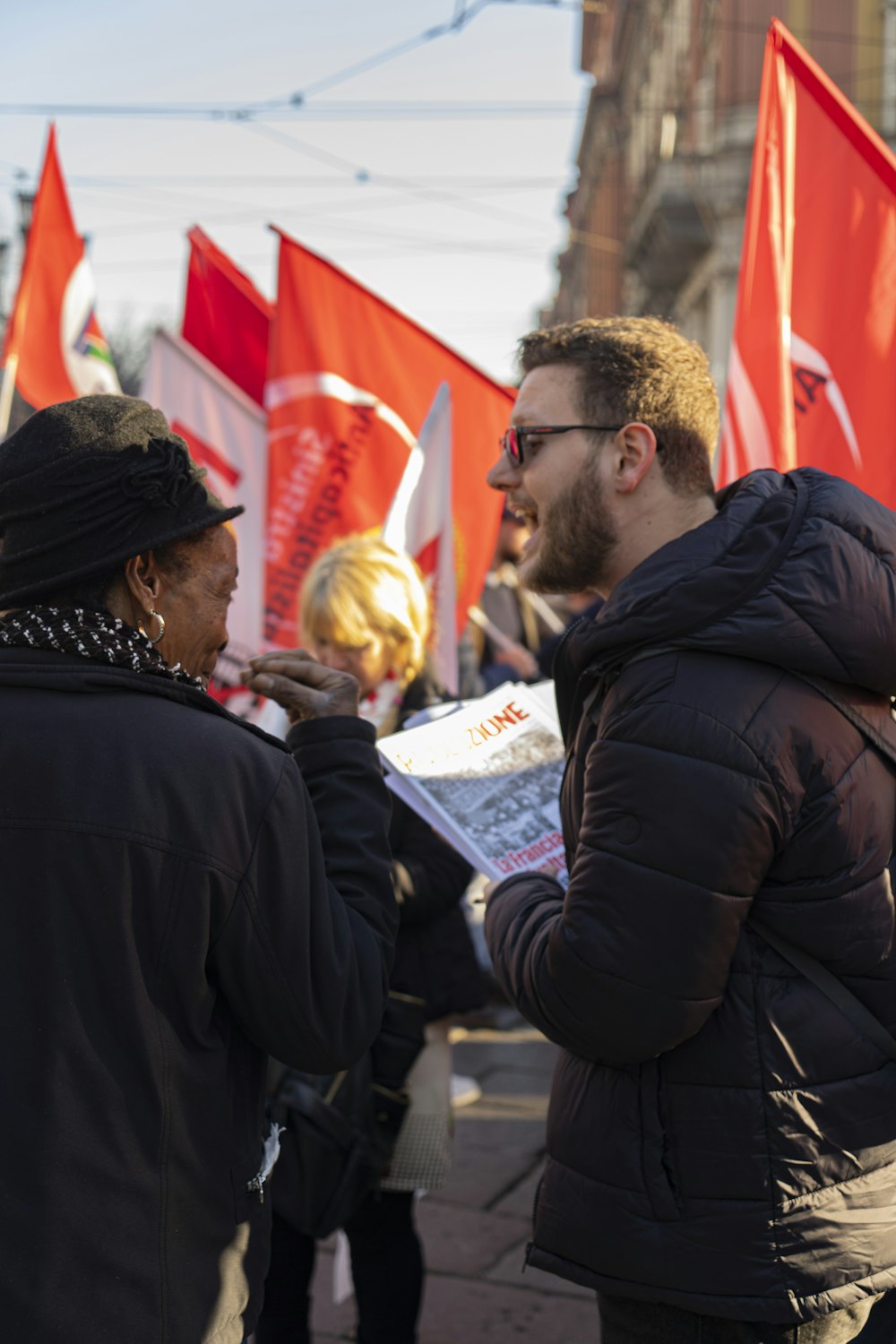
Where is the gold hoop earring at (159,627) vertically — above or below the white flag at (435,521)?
above

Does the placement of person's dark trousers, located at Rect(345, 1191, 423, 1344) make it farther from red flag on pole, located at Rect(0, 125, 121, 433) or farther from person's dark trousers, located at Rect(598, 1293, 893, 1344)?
red flag on pole, located at Rect(0, 125, 121, 433)

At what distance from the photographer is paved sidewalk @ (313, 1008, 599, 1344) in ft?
10.7

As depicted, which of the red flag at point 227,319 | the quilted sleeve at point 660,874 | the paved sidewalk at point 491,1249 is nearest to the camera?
the quilted sleeve at point 660,874

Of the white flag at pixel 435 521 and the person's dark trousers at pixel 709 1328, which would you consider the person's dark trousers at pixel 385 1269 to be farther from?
the white flag at pixel 435 521

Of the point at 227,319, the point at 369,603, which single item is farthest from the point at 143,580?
the point at 227,319

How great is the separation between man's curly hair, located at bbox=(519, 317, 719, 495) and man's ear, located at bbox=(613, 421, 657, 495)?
0.05ft

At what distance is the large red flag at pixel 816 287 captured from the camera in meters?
2.59

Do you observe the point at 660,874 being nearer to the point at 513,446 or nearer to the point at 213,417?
the point at 513,446

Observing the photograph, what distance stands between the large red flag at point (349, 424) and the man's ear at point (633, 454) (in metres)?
2.29

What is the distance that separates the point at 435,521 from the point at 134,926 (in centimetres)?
235

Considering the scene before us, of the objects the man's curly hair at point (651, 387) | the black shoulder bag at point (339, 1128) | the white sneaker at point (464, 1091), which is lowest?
the white sneaker at point (464, 1091)

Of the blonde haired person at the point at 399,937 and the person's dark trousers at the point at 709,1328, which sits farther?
the blonde haired person at the point at 399,937

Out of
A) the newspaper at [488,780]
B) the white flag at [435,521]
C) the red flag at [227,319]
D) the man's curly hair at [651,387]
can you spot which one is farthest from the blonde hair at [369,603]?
the red flag at [227,319]

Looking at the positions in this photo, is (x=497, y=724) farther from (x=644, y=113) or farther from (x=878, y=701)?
(x=644, y=113)
